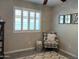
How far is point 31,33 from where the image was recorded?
209 inches

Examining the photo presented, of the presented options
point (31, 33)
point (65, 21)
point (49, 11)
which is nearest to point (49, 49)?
point (31, 33)

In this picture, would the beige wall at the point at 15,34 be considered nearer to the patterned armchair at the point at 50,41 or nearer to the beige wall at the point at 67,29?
the patterned armchair at the point at 50,41

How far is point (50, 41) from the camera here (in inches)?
203

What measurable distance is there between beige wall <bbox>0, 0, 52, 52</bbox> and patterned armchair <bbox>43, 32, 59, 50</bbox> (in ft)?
1.43

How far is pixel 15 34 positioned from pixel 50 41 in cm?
187

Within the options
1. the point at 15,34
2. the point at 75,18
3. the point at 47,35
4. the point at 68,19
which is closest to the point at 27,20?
the point at 15,34

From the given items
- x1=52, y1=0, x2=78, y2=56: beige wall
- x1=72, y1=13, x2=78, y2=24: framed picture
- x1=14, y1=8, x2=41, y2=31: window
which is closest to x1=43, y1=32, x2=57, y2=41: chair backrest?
x1=52, y1=0, x2=78, y2=56: beige wall

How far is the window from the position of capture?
497cm

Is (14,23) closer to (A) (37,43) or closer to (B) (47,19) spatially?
(A) (37,43)

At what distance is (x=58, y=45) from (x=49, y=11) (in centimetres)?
214

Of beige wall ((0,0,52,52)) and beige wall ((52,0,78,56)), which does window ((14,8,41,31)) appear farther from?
beige wall ((52,0,78,56))

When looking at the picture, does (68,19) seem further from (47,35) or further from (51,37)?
(47,35)

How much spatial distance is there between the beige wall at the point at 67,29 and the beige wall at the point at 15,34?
72 cm

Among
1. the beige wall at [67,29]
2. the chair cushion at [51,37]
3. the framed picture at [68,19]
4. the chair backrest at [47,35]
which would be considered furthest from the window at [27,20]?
the framed picture at [68,19]
